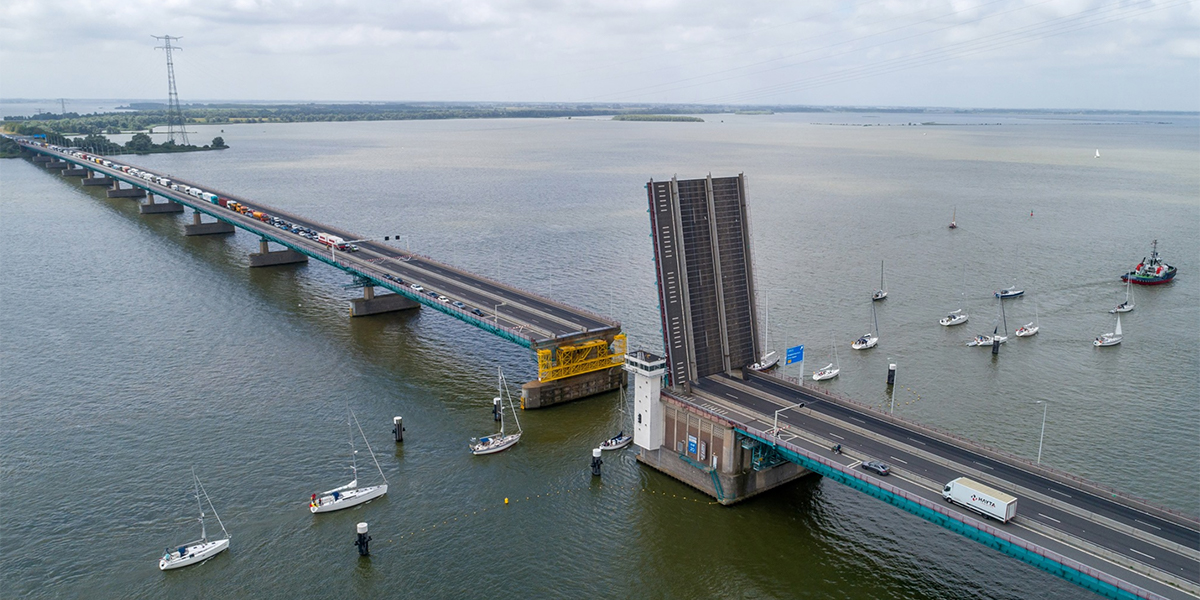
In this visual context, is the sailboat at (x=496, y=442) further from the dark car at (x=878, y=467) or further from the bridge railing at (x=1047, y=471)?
the dark car at (x=878, y=467)

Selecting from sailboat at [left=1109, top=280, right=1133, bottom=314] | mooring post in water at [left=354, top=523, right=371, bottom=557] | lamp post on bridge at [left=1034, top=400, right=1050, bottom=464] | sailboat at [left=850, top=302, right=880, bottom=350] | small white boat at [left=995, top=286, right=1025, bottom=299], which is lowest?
lamp post on bridge at [left=1034, top=400, right=1050, bottom=464]

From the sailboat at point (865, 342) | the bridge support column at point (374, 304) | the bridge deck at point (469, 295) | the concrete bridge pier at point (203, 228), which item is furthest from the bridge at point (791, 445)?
the concrete bridge pier at point (203, 228)

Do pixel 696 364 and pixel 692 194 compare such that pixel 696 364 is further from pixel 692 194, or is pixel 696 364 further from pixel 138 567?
pixel 138 567

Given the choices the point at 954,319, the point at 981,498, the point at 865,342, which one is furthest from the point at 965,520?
the point at 954,319

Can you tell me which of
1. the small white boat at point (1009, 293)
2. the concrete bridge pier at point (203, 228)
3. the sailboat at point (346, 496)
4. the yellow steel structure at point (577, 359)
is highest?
the concrete bridge pier at point (203, 228)

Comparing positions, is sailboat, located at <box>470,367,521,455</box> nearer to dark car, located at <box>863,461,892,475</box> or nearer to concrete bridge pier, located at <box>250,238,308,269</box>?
dark car, located at <box>863,461,892,475</box>

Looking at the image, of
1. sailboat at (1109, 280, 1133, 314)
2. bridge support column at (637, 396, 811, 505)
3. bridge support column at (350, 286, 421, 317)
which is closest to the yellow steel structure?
bridge support column at (637, 396, 811, 505)
